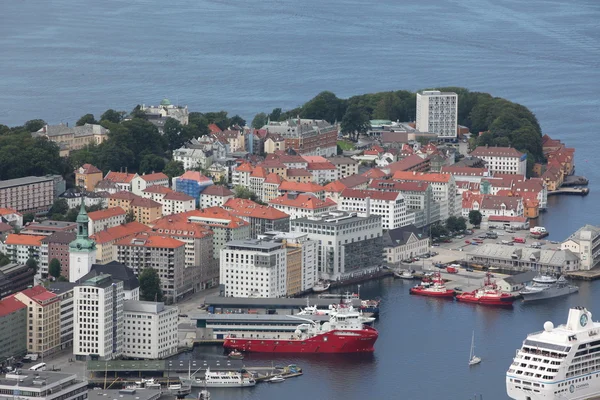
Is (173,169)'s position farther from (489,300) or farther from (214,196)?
(489,300)

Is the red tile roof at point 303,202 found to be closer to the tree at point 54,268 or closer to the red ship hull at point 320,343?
the tree at point 54,268

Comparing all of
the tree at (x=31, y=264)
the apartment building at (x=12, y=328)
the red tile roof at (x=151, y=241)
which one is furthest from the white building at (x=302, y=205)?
the apartment building at (x=12, y=328)

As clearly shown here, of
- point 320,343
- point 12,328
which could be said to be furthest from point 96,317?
point 320,343

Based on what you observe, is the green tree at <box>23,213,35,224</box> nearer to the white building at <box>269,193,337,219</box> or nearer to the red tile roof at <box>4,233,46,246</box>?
the red tile roof at <box>4,233,46,246</box>

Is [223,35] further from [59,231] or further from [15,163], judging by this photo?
[59,231]

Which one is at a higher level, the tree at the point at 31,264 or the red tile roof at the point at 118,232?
the red tile roof at the point at 118,232

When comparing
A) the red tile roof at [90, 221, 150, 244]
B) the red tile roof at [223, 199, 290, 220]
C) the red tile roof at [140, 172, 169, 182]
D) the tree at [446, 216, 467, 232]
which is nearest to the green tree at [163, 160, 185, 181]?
the red tile roof at [140, 172, 169, 182]
